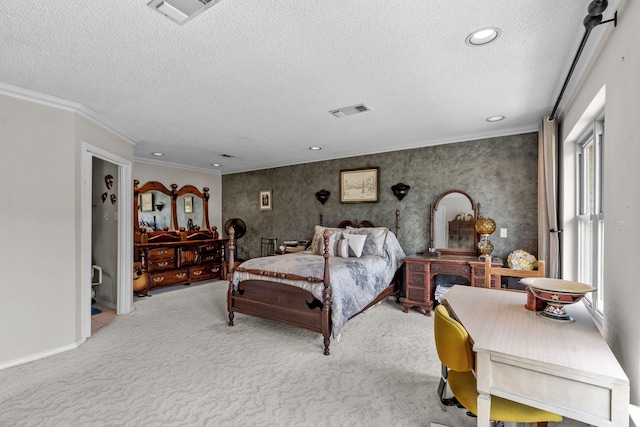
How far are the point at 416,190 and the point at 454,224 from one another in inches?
29.8

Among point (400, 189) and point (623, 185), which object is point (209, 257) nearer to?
point (400, 189)

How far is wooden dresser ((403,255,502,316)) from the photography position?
370cm

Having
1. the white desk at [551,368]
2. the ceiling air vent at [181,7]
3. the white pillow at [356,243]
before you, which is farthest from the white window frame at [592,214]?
the ceiling air vent at [181,7]

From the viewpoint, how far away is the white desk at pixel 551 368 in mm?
1084

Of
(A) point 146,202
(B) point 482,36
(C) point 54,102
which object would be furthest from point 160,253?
(B) point 482,36

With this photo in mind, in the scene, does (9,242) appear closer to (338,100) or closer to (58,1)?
(58,1)

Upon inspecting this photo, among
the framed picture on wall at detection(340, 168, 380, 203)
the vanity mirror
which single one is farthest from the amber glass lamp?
the vanity mirror

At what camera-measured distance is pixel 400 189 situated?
466cm

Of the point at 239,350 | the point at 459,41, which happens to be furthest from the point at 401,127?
the point at 239,350

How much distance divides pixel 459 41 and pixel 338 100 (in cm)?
122

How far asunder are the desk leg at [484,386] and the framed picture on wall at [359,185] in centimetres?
381

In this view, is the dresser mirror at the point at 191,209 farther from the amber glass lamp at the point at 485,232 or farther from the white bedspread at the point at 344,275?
the amber glass lamp at the point at 485,232

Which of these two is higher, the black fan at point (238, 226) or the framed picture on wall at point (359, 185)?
the framed picture on wall at point (359, 185)

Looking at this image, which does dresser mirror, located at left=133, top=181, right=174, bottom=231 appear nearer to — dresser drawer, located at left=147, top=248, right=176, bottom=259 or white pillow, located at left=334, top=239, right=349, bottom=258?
dresser drawer, located at left=147, top=248, right=176, bottom=259
